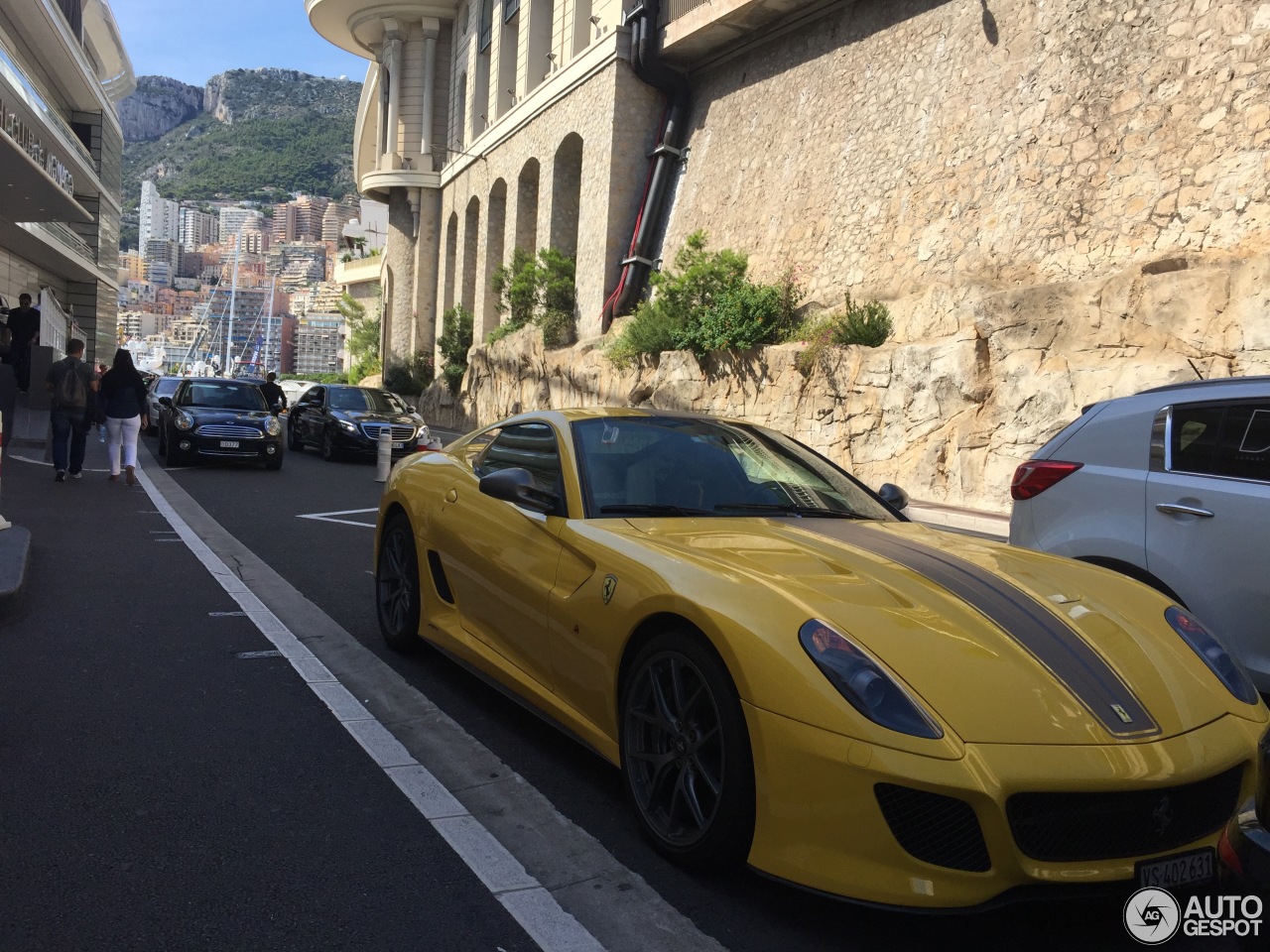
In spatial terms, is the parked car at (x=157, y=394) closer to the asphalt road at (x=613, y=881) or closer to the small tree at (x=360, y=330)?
the asphalt road at (x=613, y=881)

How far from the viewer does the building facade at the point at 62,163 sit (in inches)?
1087

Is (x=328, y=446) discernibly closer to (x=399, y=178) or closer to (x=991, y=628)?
(x=991, y=628)

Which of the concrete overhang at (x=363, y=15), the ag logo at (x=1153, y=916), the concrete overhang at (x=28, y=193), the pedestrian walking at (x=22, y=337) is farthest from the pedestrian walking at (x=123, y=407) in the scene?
the concrete overhang at (x=363, y=15)

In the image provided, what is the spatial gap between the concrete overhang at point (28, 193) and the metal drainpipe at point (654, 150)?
14.2m

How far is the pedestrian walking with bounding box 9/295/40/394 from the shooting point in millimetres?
20109

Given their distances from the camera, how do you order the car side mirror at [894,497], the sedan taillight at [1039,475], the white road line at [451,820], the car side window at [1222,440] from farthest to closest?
1. the sedan taillight at [1039,475]
2. the car side mirror at [894,497]
3. the car side window at [1222,440]
4. the white road line at [451,820]

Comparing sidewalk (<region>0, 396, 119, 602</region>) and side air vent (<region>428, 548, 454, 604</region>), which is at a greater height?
side air vent (<region>428, 548, 454, 604</region>)

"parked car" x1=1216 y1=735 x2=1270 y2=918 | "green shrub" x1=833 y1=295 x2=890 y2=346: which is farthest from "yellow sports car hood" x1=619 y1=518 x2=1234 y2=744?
"green shrub" x1=833 y1=295 x2=890 y2=346

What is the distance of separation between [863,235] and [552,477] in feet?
60.2

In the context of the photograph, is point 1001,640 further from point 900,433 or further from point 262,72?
point 262,72

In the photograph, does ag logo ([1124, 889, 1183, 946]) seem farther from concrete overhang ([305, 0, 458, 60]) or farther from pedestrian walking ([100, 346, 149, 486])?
concrete overhang ([305, 0, 458, 60])

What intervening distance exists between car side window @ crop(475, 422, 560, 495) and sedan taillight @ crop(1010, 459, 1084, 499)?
2.53 metres

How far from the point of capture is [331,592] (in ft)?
23.4

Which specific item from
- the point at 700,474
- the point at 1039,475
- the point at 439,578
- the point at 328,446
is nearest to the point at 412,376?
the point at 328,446
